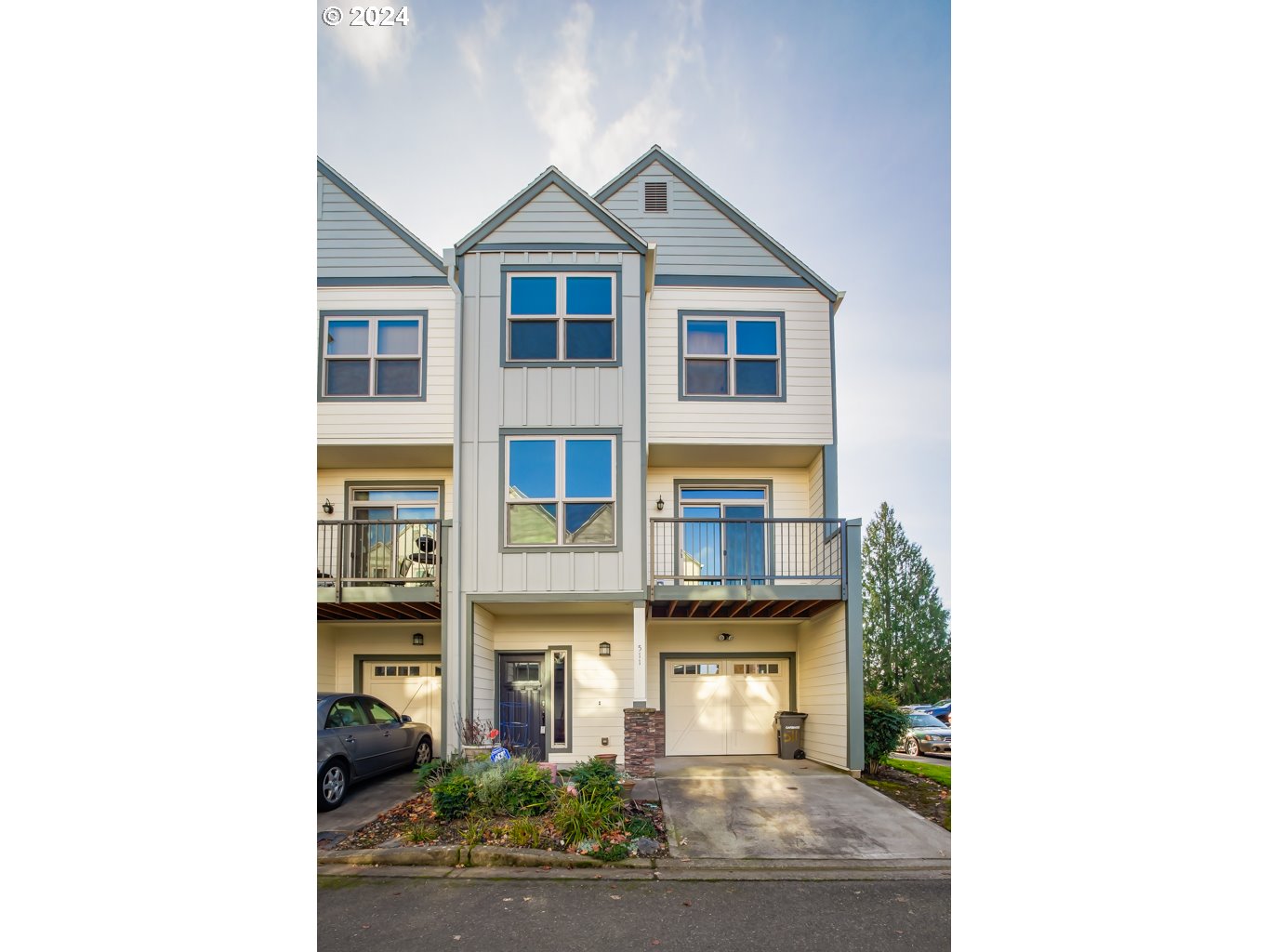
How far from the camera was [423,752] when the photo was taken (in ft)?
28.2

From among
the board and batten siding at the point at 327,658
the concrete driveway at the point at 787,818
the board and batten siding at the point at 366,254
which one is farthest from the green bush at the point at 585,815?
the board and batten siding at the point at 366,254

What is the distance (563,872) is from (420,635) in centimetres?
545

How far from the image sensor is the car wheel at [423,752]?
8398 millimetres

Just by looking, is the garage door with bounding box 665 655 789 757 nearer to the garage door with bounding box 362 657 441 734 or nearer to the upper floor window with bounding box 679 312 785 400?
the garage door with bounding box 362 657 441 734

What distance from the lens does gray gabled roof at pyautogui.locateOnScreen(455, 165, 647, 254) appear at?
27.3 feet

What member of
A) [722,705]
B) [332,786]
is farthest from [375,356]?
[722,705]

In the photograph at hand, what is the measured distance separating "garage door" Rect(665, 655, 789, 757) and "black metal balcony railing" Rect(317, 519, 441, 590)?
10.9 ft

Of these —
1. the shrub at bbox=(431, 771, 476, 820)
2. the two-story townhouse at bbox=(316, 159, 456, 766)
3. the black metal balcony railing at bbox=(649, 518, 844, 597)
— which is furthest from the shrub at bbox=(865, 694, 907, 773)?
the two-story townhouse at bbox=(316, 159, 456, 766)

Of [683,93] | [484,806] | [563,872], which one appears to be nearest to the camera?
[683,93]
